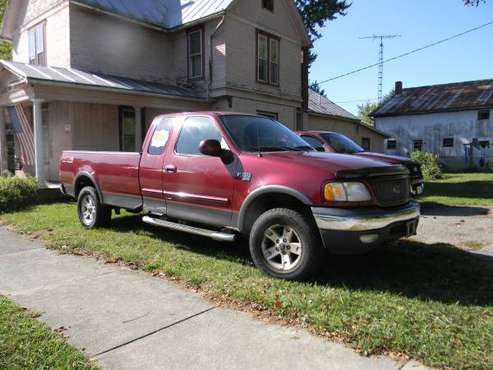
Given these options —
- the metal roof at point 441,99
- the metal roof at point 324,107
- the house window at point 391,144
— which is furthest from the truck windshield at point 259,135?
the house window at point 391,144

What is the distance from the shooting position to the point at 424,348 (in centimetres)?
307

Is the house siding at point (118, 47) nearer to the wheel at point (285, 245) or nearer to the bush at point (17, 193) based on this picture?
the bush at point (17, 193)

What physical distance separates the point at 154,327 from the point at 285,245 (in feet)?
5.52

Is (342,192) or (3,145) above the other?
(3,145)

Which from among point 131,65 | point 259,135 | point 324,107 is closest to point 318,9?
point 324,107

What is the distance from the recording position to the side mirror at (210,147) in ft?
16.3

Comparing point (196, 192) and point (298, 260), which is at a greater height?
point (196, 192)

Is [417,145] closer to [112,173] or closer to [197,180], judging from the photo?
[112,173]

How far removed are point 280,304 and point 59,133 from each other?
42.8 feet

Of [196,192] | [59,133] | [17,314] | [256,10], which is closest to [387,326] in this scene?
[196,192]

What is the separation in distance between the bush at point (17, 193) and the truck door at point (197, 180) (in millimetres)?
6279

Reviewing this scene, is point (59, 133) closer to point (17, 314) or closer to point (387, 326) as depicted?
point (17, 314)

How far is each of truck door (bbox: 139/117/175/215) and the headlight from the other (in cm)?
270

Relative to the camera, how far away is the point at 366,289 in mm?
4355
